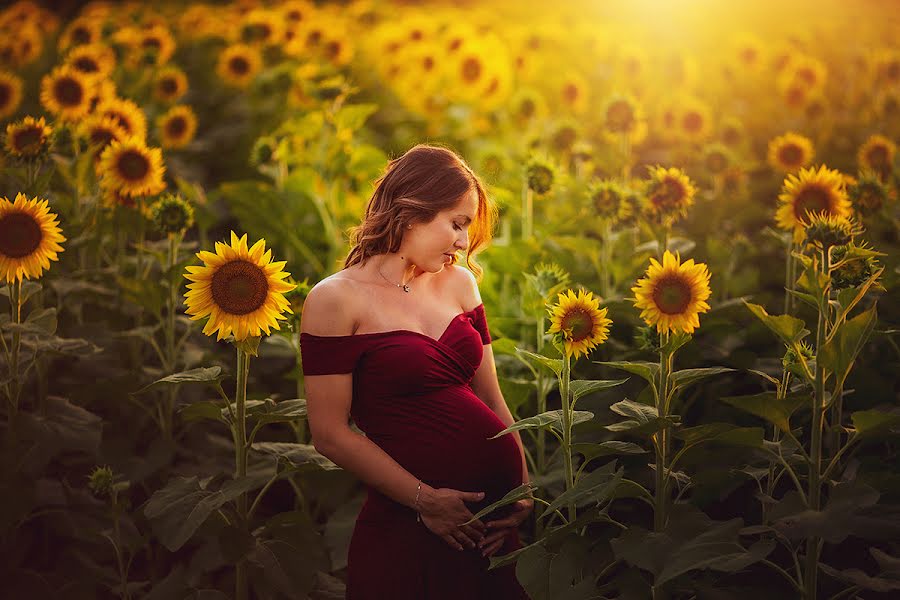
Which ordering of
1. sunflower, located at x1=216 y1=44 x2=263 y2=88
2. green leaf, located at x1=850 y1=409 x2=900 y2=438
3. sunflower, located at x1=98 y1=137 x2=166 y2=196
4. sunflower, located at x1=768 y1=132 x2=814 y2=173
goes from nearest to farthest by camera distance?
green leaf, located at x1=850 y1=409 x2=900 y2=438 < sunflower, located at x1=98 y1=137 x2=166 y2=196 < sunflower, located at x1=768 y1=132 x2=814 y2=173 < sunflower, located at x1=216 y1=44 x2=263 y2=88

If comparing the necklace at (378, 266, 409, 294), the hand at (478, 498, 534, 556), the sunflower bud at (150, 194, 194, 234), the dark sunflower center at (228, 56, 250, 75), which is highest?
the dark sunflower center at (228, 56, 250, 75)

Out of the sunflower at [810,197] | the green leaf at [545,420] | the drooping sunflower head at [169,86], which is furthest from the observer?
the drooping sunflower head at [169,86]

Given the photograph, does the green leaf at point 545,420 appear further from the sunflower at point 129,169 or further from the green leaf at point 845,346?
the sunflower at point 129,169

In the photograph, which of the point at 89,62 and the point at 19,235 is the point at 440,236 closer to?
the point at 19,235

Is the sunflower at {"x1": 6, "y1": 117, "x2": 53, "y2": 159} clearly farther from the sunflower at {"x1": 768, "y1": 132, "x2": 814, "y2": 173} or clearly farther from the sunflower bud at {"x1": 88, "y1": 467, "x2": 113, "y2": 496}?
the sunflower at {"x1": 768, "y1": 132, "x2": 814, "y2": 173}

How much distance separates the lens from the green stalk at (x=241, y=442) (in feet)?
7.55

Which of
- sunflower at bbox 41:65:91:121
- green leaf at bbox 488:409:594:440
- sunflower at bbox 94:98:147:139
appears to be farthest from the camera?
sunflower at bbox 41:65:91:121

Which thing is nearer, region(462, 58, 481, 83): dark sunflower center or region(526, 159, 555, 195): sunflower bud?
region(526, 159, 555, 195): sunflower bud

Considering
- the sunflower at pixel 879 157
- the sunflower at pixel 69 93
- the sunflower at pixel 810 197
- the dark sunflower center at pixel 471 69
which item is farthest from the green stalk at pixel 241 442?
the dark sunflower center at pixel 471 69

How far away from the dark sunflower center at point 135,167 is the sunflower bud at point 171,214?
0.30 meters

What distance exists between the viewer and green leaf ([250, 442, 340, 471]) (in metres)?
2.38

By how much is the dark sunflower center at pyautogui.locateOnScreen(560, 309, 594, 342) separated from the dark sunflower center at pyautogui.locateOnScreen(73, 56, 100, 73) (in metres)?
3.19

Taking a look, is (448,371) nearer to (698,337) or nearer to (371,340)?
(371,340)

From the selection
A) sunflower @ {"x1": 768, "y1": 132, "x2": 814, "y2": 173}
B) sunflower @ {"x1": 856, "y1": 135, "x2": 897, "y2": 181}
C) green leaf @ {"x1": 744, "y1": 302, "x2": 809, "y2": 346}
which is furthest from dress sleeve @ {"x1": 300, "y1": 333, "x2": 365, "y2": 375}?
sunflower @ {"x1": 856, "y1": 135, "x2": 897, "y2": 181}
